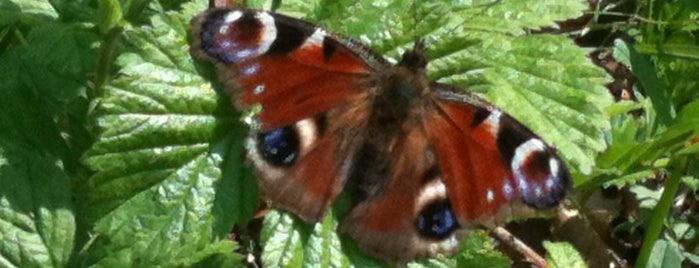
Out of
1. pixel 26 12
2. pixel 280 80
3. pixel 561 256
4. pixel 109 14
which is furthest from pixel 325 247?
pixel 561 256

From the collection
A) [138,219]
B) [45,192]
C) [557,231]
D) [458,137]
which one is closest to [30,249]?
[45,192]

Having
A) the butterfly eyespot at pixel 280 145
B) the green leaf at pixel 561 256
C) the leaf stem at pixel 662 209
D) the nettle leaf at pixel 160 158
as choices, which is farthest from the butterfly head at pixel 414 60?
the leaf stem at pixel 662 209

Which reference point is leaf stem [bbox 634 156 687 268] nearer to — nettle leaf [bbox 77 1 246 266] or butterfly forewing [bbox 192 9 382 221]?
butterfly forewing [bbox 192 9 382 221]

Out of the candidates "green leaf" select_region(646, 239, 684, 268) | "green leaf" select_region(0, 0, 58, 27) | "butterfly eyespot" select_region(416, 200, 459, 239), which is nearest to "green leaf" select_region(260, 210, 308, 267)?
"butterfly eyespot" select_region(416, 200, 459, 239)

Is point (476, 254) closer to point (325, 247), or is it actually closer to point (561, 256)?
point (325, 247)

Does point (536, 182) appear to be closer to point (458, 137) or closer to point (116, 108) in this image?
point (458, 137)

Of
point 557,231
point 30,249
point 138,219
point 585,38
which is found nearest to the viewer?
point 138,219

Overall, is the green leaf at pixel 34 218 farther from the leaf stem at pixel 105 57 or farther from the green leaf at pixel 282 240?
the green leaf at pixel 282 240
